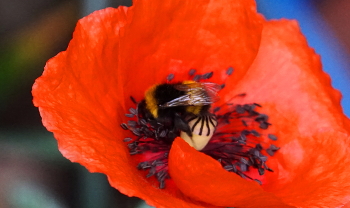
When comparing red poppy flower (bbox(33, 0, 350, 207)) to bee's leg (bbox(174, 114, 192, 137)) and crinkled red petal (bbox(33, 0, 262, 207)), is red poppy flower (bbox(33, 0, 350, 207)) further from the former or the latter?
bee's leg (bbox(174, 114, 192, 137))

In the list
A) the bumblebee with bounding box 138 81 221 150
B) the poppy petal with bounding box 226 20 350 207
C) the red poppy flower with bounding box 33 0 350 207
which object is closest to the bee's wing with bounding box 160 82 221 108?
the bumblebee with bounding box 138 81 221 150

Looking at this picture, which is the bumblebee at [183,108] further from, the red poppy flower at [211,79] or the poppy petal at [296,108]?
the poppy petal at [296,108]

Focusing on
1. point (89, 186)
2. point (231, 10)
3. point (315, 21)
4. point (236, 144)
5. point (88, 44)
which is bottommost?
point (89, 186)

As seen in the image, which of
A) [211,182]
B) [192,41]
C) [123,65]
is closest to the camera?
[211,182]

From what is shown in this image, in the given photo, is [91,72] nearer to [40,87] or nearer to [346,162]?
[40,87]

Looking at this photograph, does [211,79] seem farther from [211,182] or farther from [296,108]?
[211,182]

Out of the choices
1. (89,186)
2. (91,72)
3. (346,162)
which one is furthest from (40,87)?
(346,162)

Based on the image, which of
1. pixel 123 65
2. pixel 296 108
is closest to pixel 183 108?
pixel 123 65
